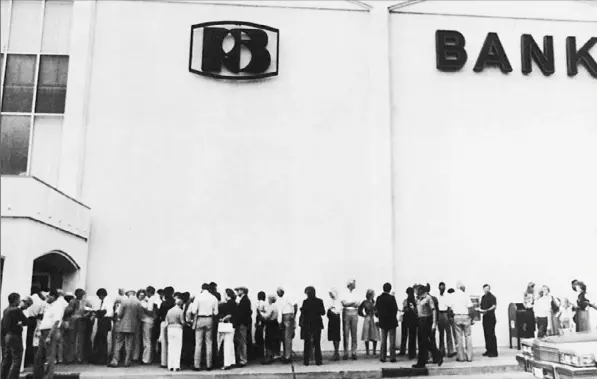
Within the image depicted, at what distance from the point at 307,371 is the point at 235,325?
1876 millimetres

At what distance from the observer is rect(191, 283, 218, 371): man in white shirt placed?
41.5 feet

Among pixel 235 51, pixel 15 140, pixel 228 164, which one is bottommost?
pixel 228 164

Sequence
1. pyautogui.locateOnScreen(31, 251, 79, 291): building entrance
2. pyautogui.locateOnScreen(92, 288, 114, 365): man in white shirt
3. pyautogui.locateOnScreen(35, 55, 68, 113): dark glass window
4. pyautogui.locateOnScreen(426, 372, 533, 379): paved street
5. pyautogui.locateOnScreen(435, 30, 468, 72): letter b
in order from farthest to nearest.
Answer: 1. pyautogui.locateOnScreen(435, 30, 468, 72): letter b
2. pyautogui.locateOnScreen(35, 55, 68, 113): dark glass window
3. pyautogui.locateOnScreen(31, 251, 79, 291): building entrance
4. pyautogui.locateOnScreen(92, 288, 114, 365): man in white shirt
5. pyautogui.locateOnScreen(426, 372, 533, 379): paved street

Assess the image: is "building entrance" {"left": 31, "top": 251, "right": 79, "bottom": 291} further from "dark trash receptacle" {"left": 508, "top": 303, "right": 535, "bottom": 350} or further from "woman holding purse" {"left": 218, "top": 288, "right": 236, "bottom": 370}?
"dark trash receptacle" {"left": 508, "top": 303, "right": 535, "bottom": 350}

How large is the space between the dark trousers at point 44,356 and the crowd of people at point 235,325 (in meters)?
1.36

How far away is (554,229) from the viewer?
17.5 metres

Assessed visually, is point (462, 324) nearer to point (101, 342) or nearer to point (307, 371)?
point (307, 371)

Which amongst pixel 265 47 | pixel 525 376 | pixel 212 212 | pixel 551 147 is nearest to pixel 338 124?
pixel 265 47

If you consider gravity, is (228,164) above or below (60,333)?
above

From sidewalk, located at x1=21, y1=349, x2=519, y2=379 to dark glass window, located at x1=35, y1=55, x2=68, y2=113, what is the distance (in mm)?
7932

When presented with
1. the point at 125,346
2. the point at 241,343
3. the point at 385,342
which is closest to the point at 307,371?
the point at 241,343

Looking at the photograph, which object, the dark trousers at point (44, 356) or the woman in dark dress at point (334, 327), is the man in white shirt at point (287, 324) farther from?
the dark trousers at point (44, 356)

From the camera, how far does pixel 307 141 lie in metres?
17.4

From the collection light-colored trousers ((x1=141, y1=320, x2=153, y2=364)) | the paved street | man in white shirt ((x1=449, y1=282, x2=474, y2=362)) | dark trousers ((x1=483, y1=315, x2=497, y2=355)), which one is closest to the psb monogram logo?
light-colored trousers ((x1=141, y1=320, x2=153, y2=364))
